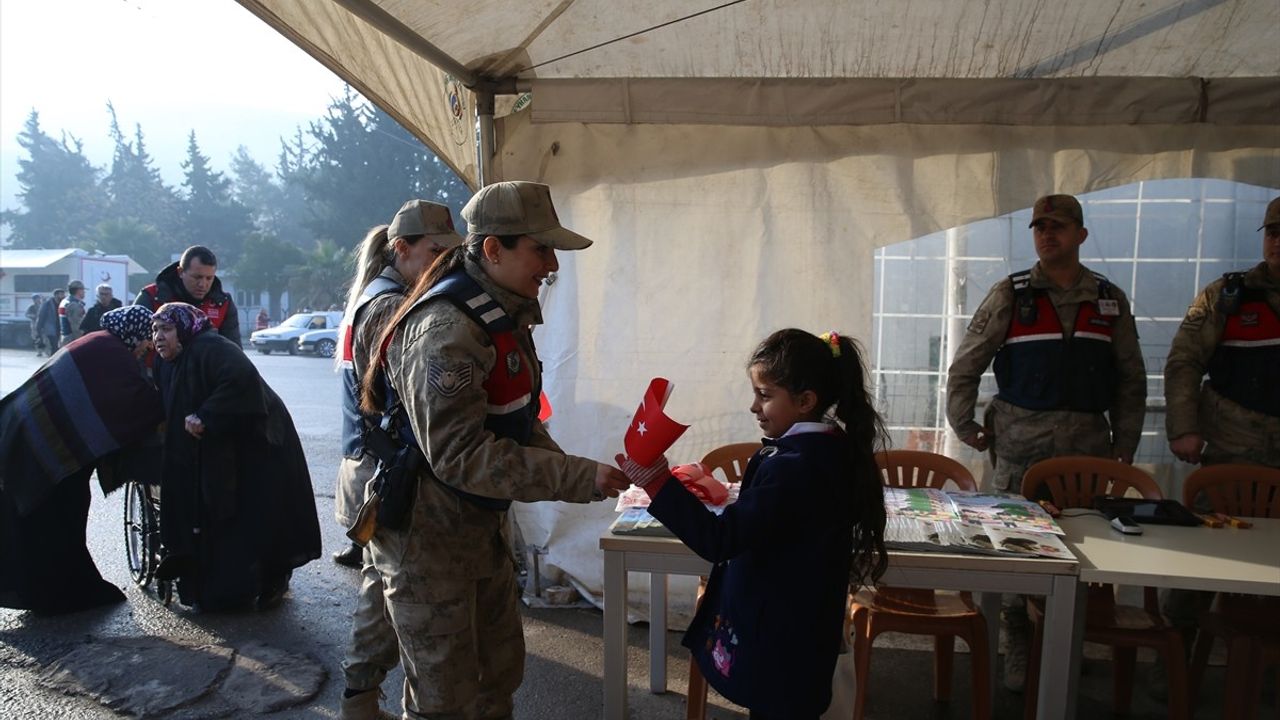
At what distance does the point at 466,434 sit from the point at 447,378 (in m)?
0.13

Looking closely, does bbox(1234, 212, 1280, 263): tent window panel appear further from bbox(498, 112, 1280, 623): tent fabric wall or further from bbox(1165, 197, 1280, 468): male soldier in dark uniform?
bbox(1165, 197, 1280, 468): male soldier in dark uniform

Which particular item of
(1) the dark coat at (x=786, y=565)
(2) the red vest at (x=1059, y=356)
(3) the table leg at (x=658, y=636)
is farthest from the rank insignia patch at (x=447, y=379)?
(2) the red vest at (x=1059, y=356)

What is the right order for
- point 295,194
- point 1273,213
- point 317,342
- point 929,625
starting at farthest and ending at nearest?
point 295,194, point 317,342, point 1273,213, point 929,625

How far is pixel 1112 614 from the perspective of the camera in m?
3.12

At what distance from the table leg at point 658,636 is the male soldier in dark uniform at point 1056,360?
145cm

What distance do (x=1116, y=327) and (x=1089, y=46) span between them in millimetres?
1220

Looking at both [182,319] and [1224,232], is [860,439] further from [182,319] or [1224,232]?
[182,319]

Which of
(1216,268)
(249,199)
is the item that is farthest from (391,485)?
(249,199)

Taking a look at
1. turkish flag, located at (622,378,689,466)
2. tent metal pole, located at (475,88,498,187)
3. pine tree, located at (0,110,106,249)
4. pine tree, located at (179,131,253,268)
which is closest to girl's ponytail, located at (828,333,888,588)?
turkish flag, located at (622,378,689,466)

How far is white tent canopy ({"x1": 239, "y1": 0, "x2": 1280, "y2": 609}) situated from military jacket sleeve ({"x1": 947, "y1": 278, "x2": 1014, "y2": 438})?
0.52 m

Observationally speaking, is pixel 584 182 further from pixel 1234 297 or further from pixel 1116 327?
pixel 1234 297

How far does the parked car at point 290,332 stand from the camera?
83.7ft

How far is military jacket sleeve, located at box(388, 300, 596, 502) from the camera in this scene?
1928 mm

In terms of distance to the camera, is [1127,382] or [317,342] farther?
[317,342]
